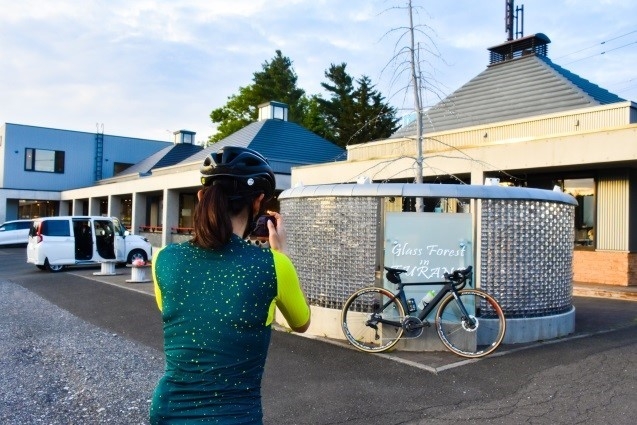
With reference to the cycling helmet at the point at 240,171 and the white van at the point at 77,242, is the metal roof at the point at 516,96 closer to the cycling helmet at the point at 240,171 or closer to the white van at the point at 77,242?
the white van at the point at 77,242

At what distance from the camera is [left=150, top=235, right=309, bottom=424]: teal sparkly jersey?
179cm

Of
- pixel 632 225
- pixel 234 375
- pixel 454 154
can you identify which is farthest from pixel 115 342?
pixel 632 225

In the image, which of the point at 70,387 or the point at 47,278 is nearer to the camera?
the point at 70,387

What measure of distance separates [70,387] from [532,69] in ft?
66.9

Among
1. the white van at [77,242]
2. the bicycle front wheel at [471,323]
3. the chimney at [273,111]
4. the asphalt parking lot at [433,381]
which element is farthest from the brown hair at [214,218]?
the chimney at [273,111]

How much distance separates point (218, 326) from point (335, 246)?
6343 millimetres

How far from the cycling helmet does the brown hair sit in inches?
1.6

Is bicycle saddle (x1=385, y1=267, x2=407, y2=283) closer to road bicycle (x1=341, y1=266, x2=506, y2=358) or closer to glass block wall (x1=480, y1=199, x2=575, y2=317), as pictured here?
road bicycle (x1=341, y1=266, x2=506, y2=358)

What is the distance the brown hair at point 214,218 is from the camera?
186 centimetres

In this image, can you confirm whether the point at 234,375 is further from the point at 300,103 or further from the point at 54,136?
the point at 300,103

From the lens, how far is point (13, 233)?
1318 inches

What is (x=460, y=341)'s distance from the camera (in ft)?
23.0

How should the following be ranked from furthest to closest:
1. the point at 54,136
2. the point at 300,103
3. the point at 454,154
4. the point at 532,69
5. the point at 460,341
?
1. the point at 300,103
2. the point at 54,136
3. the point at 532,69
4. the point at 454,154
5. the point at 460,341

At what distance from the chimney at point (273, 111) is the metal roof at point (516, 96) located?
41.7 feet
